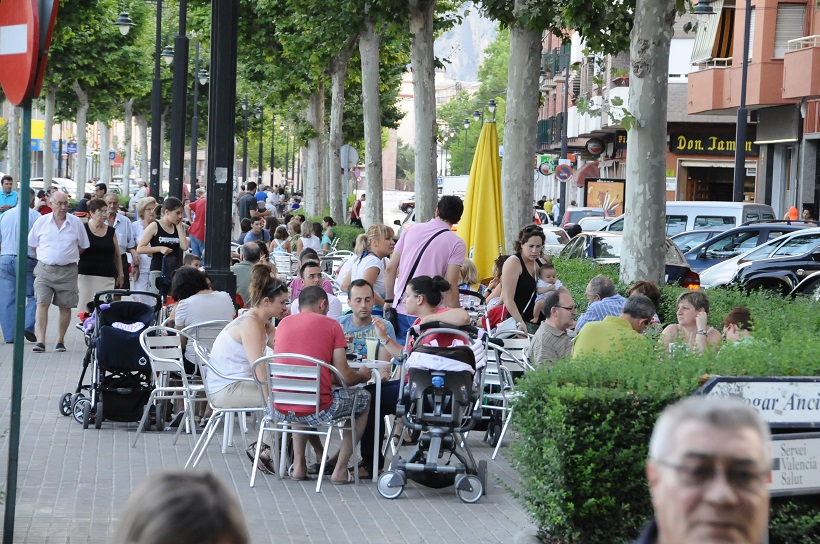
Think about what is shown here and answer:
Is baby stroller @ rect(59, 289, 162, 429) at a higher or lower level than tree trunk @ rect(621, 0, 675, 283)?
lower

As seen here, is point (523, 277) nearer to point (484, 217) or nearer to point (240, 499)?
point (484, 217)

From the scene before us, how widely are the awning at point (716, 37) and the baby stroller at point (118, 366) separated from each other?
32135mm

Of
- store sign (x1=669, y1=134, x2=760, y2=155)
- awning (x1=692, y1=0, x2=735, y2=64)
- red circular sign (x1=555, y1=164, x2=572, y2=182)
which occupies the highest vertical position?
awning (x1=692, y1=0, x2=735, y2=64)

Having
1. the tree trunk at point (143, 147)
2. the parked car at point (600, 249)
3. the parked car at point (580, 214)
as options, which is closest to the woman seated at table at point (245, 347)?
the parked car at point (600, 249)

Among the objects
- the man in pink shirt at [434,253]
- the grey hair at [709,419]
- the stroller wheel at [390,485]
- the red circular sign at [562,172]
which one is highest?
the red circular sign at [562,172]

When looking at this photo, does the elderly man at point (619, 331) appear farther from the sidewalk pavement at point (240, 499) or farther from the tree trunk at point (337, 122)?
the tree trunk at point (337, 122)

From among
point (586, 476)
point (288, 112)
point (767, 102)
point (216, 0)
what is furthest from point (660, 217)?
point (288, 112)

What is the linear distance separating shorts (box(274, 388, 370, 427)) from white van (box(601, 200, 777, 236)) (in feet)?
71.6

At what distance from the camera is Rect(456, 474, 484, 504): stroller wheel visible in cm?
874

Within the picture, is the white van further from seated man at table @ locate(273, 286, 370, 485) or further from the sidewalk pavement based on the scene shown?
seated man at table @ locate(273, 286, 370, 485)

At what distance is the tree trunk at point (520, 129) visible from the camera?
20547 mm

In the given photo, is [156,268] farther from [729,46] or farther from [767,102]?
[729,46]

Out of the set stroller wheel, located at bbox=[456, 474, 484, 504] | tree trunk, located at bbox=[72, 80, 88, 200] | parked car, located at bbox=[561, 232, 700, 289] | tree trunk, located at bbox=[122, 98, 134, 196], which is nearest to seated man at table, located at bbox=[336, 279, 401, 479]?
stroller wheel, located at bbox=[456, 474, 484, 504]

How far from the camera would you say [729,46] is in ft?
141
